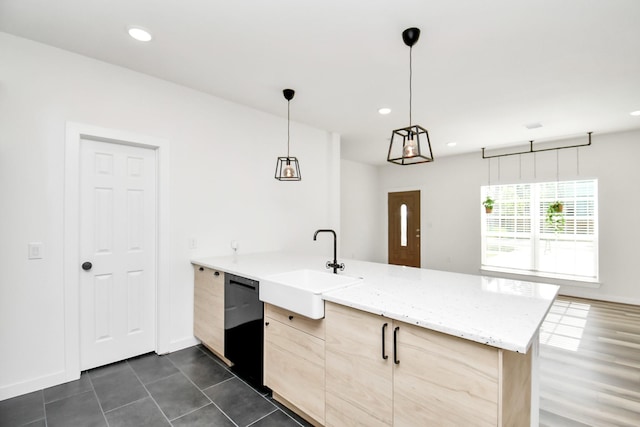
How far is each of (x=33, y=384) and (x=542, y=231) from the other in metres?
6.89

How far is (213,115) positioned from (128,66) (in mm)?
840

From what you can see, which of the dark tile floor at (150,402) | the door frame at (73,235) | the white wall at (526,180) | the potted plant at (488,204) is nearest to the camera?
the dark tile floor at (150,402)

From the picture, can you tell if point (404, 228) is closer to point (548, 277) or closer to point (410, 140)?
point (548, 277)

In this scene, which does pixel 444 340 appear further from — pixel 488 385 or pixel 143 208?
pixel 143 208

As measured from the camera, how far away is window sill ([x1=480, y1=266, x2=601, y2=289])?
192 inches

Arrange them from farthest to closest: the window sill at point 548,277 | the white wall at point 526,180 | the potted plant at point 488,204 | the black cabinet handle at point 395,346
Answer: the potted plant at point 488,204
the window sill at point 548,277
the white wall at point 526,180
the black cabinet handle at point 395,346

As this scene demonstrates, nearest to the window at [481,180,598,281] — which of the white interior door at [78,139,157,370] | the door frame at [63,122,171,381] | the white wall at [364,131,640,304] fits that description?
the white wall at [364,131,640,304]

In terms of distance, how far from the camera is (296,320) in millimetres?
1887

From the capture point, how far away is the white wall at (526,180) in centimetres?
459

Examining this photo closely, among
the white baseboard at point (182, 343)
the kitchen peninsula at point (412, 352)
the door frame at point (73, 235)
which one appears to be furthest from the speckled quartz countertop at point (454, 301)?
the door frame at point (73, 235)

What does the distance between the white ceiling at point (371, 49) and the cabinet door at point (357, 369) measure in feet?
6.13

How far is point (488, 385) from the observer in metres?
1.11

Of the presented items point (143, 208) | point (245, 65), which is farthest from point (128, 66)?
point (143, 208)

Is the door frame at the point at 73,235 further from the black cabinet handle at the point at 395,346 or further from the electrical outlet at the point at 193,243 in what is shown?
the black cabinet handle at the point at 395,346
